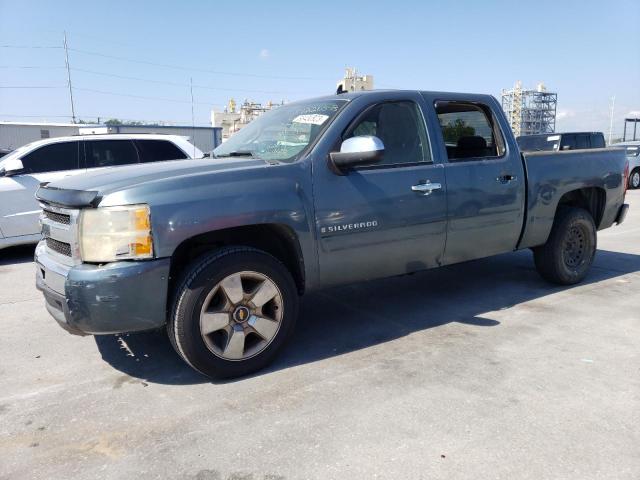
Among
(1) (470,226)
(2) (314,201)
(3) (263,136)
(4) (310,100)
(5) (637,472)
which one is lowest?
(5) (637,472)

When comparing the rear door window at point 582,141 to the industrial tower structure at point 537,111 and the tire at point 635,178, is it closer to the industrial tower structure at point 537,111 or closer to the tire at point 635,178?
the tire at point 635,178

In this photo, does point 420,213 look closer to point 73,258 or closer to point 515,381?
point 515,381

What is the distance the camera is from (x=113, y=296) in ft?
9.80

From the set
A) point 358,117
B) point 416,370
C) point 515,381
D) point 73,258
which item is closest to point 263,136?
point 358,117

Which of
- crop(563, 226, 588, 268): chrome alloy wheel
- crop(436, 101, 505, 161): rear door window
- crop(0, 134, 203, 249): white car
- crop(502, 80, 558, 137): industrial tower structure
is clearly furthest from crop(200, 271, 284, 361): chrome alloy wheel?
crop(502, 80, 558, 137): industrial tower structure

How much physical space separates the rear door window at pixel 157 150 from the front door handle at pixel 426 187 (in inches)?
222

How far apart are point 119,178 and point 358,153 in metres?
1.55

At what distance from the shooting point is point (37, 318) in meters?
4.84

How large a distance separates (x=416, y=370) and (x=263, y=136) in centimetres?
215

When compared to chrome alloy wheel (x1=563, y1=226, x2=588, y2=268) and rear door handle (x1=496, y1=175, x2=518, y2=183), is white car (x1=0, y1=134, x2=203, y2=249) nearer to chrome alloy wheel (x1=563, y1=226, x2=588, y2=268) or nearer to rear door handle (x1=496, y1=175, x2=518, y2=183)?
rear door handle (x1=496, y1=175, x2=518, y2=183)

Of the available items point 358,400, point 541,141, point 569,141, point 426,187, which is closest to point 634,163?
point 569,141

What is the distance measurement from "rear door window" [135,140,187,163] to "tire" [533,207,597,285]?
586 cm

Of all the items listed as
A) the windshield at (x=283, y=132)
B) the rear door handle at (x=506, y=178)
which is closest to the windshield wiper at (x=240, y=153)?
the windshield at (x=283, y=132)

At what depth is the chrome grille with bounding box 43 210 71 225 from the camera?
3.24 metres
